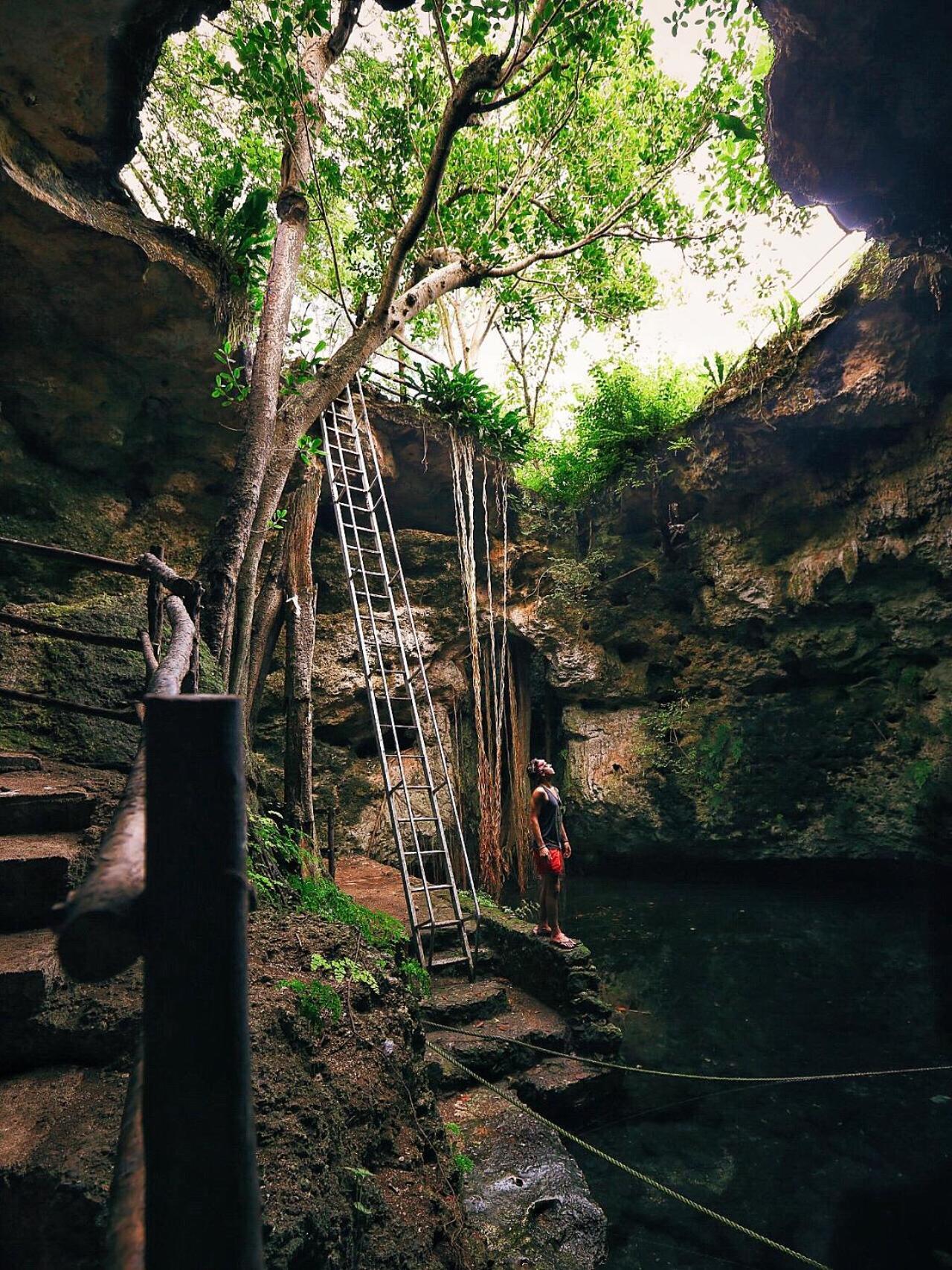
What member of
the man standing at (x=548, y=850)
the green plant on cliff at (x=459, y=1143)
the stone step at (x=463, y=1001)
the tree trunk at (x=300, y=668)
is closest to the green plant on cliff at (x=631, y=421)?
the tree trunk at (x=300, y=668)

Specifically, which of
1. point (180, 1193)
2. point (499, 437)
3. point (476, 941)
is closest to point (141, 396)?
point (499, 437)

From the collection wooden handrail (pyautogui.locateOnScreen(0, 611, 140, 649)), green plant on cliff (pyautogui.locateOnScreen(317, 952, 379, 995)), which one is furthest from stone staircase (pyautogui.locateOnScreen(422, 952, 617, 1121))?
wooden handrail (pyautogui.locateOnScreen(0, 611, 140, 649))

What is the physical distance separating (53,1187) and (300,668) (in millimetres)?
4559

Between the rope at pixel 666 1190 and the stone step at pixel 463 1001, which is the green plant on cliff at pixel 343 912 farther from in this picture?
the rope at pixel 666 1190

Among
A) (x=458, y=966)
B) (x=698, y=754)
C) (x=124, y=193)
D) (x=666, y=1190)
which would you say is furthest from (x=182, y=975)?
(x=698, y=754)

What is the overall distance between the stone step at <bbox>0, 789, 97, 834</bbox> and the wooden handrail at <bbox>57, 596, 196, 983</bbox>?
2.18 meters

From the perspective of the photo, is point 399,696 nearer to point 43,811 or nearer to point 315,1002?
point 43,811

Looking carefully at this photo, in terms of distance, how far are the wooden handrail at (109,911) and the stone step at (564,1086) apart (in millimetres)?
4243

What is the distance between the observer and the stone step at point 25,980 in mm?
1604

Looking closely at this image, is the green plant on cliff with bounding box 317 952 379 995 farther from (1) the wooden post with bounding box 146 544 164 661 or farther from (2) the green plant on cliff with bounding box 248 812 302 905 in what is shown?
(1) the wooden post with bounding box 146 544 164 661

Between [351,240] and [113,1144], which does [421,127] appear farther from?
[113,1144]

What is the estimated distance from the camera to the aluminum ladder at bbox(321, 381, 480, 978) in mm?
5074

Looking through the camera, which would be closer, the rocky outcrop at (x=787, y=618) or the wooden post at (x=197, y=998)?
the wooden post at (x=197, y=998)

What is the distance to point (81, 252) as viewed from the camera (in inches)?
188
